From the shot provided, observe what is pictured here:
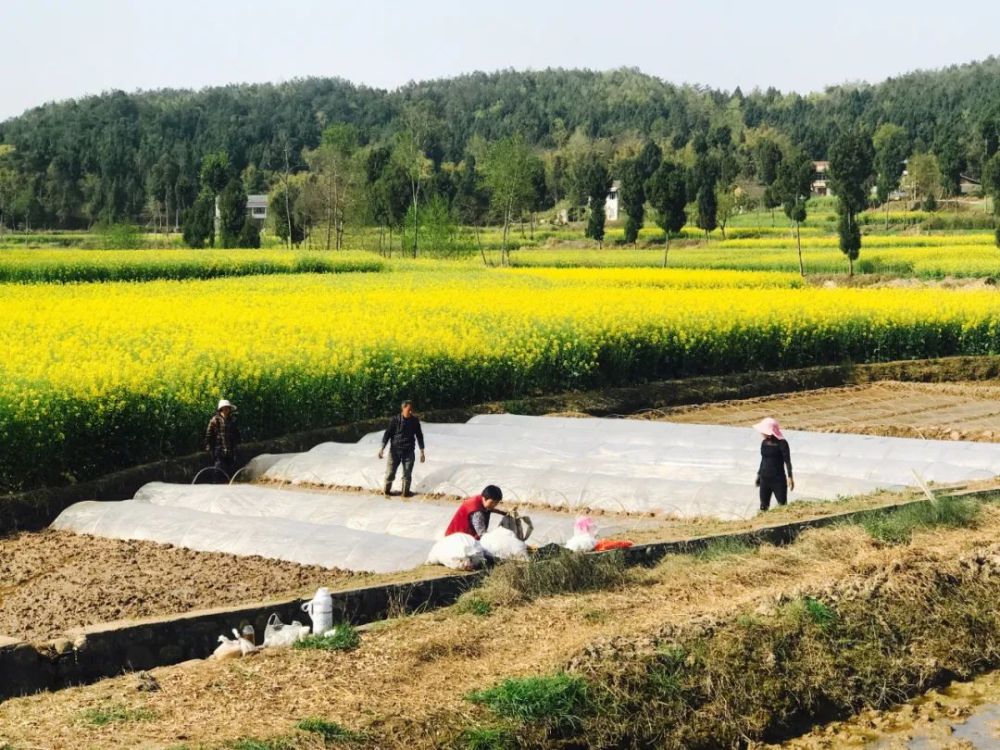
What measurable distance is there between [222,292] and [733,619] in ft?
95.4

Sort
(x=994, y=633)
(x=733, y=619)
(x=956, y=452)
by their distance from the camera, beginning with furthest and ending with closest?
(x=956, y=452) < (x=994, y=633) < (x=733, y=619)

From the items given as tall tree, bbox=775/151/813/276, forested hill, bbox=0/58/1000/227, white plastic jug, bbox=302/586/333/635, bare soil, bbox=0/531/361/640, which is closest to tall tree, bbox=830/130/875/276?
tall tree, bbox=775/151/813/276

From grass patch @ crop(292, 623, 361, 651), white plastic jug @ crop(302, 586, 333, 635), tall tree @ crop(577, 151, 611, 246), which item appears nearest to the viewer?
grass patch @ crop(292, 623, 361, 651)

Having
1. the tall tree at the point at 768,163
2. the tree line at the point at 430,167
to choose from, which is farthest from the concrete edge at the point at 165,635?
the tall tree at the point at 768,163

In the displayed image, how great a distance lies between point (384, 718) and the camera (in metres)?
7.66

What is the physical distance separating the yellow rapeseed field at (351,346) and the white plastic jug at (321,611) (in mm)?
7519

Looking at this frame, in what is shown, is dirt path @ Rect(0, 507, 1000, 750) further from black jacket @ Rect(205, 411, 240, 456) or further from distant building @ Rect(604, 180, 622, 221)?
distant building @ Rect(604, 180, 622, 221)

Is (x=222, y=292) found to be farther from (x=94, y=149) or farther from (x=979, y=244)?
(x=94, y=149)

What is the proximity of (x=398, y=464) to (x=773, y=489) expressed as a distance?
15.1 ft

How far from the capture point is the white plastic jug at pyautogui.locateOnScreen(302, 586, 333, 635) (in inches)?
375

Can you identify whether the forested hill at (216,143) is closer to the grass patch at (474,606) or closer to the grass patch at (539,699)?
the grass patch at (474,606)

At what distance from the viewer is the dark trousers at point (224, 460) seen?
16.5 meters

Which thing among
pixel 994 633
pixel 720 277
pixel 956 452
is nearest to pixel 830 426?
pixel 956 452

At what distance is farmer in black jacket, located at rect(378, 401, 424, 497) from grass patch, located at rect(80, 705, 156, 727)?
25.3 feet
